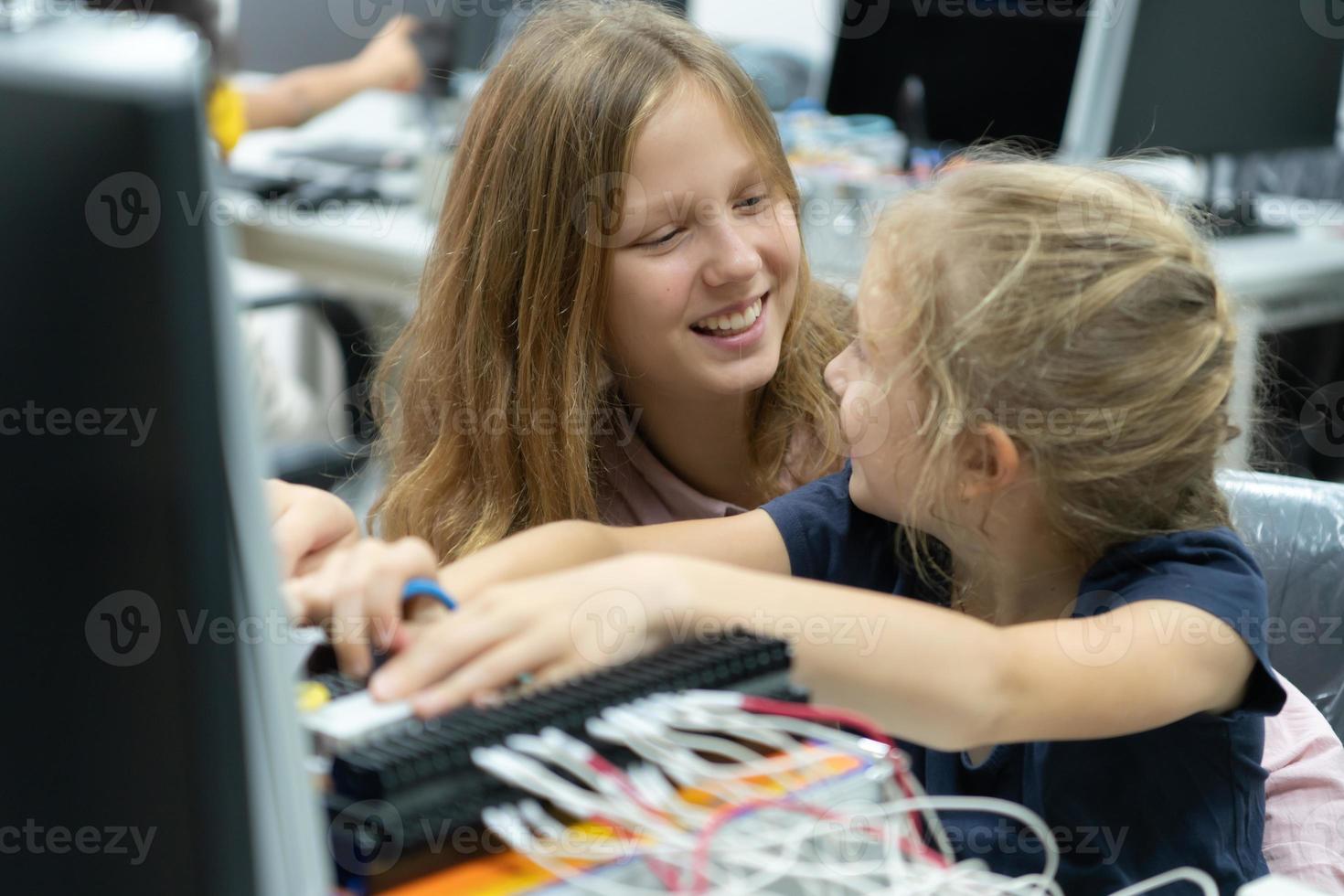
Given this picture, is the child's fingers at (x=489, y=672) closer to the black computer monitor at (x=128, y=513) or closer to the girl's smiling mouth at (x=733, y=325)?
the black computer monitor at (x=128, y=513)

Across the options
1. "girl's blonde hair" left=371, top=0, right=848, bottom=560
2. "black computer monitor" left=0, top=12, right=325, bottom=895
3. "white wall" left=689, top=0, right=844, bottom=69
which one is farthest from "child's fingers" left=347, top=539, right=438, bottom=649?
"white wall" left=689, top=0, right=844, bottom=69

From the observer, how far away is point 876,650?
71 centimetres

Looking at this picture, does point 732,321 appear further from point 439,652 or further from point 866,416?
point 439,652

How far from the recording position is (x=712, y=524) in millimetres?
1081

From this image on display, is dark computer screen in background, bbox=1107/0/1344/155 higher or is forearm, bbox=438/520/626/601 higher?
dark computer screen in background, bbox=1107/0/1344/155

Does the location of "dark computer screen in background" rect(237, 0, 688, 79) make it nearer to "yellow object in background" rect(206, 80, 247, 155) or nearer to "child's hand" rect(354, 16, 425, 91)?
"child's hand" rect(354, 16, 425, 91)

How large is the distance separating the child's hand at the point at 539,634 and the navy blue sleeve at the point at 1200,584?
31 cm

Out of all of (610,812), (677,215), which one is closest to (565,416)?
(677,215)

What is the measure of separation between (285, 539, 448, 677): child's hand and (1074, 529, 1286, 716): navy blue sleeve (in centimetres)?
42

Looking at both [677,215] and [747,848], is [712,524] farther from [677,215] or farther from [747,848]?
[747,848]

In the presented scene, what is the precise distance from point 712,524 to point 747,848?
1.76 feet

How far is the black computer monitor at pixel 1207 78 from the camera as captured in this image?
245 cm

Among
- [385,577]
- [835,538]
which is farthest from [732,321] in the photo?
[385,577]

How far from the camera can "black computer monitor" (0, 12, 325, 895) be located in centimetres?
36
